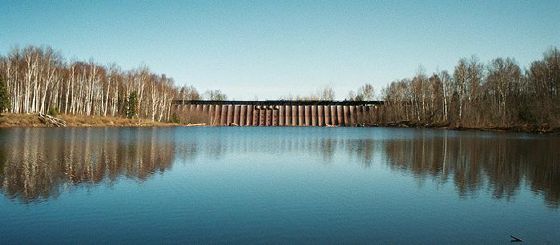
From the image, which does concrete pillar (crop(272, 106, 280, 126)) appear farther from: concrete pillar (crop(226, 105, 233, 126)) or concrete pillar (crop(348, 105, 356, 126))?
concrete pillar (crop(348, 105, 356, 126))

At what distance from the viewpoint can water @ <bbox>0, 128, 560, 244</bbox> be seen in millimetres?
10734

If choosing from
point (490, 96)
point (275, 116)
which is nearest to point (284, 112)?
point (275, 116)

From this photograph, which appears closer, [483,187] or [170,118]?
[483,187]

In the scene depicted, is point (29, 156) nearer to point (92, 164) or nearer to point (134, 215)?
point (92, 164)

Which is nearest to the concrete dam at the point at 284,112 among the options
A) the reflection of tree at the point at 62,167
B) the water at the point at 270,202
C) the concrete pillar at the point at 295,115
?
the concrete pillar at the point at 295,115

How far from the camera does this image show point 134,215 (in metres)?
12.4

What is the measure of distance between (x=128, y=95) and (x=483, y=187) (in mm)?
94638

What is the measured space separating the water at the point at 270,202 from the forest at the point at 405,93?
58842 millimetres

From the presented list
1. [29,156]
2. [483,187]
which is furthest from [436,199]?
[29,156]

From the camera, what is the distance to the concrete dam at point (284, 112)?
6216 inches

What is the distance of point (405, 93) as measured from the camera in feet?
433

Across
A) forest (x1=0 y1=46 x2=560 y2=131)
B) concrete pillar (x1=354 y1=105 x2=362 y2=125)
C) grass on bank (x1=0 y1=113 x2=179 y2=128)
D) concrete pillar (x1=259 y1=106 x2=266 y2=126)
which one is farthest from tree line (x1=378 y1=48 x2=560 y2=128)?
grass on bank (x1=0 y1=113 x2=179 y2=128)

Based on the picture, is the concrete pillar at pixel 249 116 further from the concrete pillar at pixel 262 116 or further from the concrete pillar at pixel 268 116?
the concrete pillar at pixel 268 116

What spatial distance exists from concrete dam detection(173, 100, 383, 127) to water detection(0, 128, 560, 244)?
430ft
